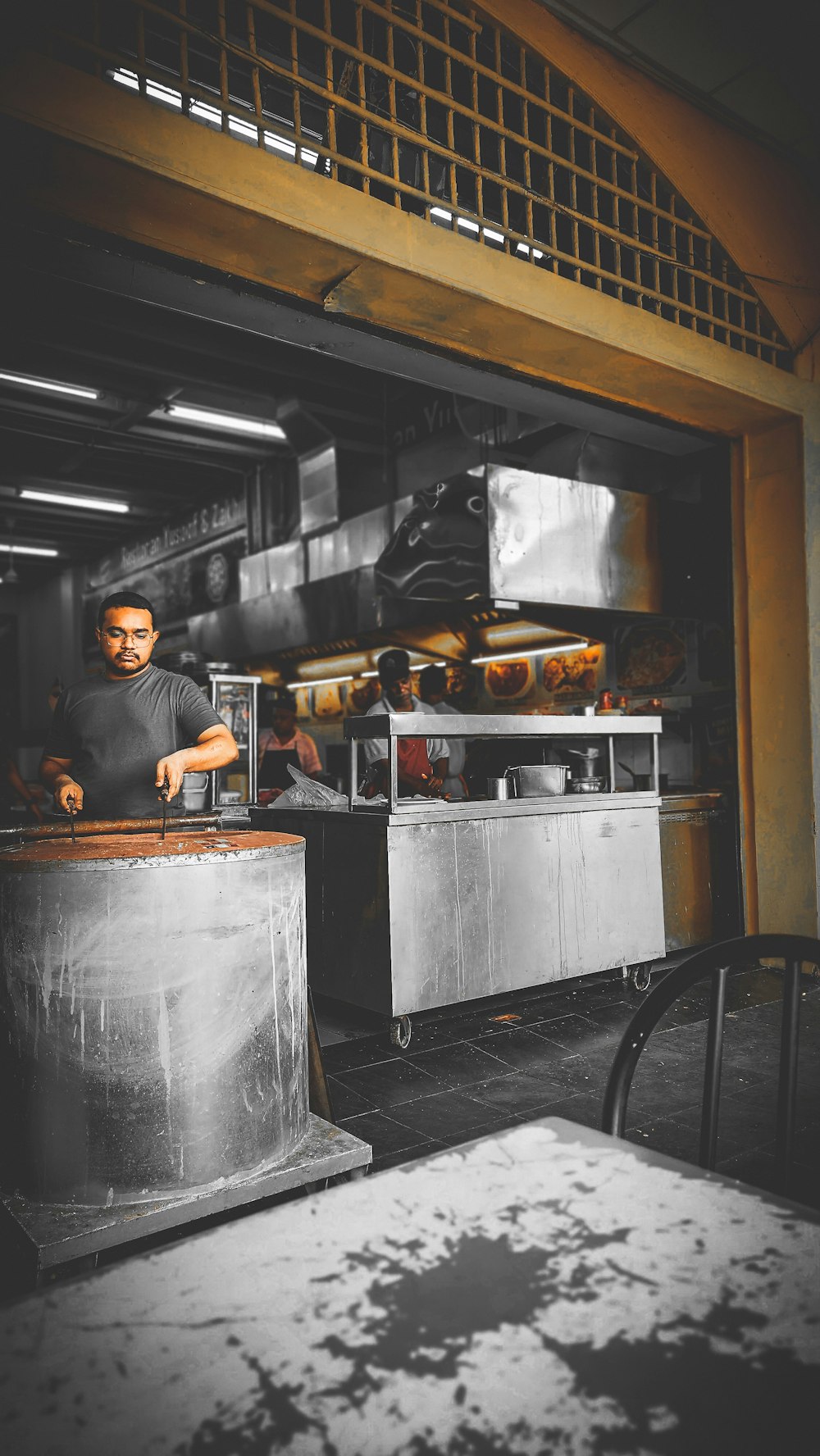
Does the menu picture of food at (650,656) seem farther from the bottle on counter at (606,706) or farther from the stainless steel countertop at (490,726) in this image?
the stainless steel countertop at (490,726)

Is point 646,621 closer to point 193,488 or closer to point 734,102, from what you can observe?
point 734,102

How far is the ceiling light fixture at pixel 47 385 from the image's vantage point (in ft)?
23.1

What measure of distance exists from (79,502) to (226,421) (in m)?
3.15

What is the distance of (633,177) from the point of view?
4.27 metres

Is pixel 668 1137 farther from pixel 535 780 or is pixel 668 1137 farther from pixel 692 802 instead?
pixel 692 802

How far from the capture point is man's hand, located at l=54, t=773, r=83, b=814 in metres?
2.65

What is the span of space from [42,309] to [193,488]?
4.85 meters

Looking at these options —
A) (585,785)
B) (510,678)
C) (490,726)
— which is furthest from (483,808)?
(510,678)

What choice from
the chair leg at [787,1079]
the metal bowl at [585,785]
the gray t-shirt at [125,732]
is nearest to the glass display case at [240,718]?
the metal bowl at [585,785]

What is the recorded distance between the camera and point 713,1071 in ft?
4.44

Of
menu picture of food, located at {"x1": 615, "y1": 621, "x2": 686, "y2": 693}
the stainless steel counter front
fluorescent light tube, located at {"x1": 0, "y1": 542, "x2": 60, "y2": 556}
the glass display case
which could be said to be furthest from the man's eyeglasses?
fluorescent light tube, located at {"x1": 0, "y1": 542, "x2": 60, "y2": 556}

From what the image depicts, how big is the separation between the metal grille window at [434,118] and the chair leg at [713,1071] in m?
2.92

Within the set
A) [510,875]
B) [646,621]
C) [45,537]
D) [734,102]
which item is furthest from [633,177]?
[45,537]

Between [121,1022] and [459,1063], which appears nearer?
[121,1022]
